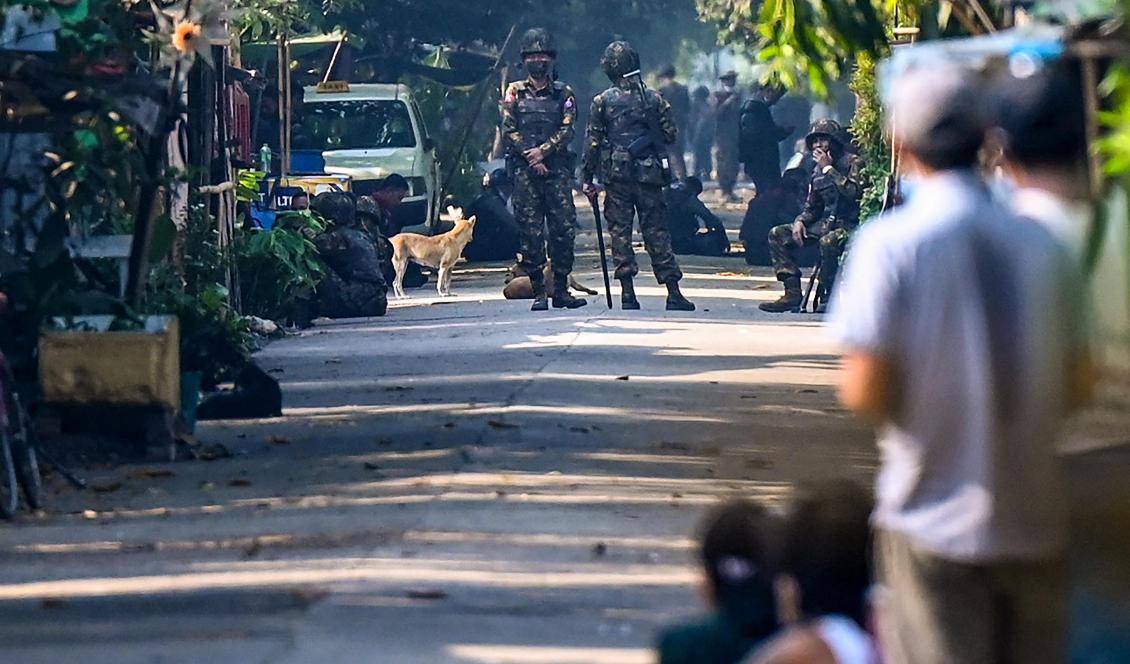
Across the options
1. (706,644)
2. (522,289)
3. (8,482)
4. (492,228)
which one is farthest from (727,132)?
(706,644)

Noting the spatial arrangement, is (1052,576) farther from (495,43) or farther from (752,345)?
(495,43)

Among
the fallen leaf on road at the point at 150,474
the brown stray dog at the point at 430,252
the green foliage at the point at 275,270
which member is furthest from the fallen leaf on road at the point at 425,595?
the brown stray dog at the point at 430,252

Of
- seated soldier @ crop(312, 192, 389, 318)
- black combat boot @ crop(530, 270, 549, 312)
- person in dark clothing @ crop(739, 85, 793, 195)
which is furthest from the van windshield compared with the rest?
black combat boot @ crop(530, 270, 549, 312)

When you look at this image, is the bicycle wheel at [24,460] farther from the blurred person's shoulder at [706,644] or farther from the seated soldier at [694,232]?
the seated soldier at [694,232]

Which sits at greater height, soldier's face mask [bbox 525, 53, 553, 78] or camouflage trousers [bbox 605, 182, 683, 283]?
soldier's face mask [bbox 525, 53, 553, 78]

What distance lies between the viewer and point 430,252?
23.0m

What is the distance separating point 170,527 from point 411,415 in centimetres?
335

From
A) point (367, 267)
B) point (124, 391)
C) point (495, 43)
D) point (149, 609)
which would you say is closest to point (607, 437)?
point (124, 391)

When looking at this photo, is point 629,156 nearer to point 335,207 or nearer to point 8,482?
point 335,207

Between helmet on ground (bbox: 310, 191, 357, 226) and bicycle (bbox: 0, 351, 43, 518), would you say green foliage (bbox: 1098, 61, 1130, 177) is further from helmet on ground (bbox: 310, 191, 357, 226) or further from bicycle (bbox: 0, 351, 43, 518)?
helmet on ground (bbox: 310, 191, 357, 226)

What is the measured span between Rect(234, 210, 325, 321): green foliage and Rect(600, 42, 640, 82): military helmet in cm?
280

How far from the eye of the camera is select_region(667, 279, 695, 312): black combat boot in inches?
784

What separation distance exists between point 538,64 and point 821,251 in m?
2.87

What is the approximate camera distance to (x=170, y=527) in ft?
30.7
